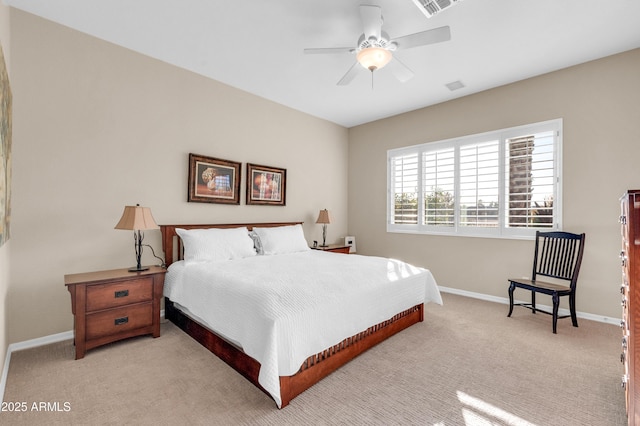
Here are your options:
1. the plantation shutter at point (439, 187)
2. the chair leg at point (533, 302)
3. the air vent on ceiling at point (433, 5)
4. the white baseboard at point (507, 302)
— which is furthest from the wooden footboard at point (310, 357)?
the air vent on ceiling at point (433, 5)

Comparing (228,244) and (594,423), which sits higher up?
(228,244)

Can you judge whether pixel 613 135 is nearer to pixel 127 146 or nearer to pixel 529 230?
pixel 529 230

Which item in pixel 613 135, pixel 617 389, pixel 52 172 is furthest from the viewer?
pixel 613 135

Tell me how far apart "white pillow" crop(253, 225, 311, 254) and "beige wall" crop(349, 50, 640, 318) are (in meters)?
1.99

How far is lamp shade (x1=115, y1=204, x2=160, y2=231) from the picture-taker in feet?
9.21

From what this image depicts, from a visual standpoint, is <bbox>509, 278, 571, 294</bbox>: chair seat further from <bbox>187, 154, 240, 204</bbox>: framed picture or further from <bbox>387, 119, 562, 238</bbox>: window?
<bbox>187, 154, 240, 204</bbox>: framed picture

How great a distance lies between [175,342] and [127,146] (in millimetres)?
2107

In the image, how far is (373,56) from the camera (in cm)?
263

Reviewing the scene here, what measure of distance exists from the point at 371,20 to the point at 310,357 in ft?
8.79

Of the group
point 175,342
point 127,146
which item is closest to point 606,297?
point 175,342

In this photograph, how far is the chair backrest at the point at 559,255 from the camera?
3294mm

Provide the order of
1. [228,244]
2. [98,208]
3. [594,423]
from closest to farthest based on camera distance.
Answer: [594,423] → [98,208] → [228,244]

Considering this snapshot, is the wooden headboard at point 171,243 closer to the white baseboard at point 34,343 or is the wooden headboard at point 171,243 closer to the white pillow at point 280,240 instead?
the white pillow at point 280,240

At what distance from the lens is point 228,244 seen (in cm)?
354
